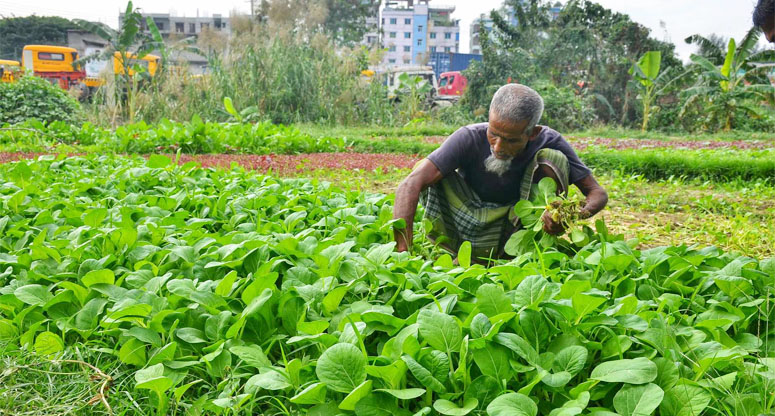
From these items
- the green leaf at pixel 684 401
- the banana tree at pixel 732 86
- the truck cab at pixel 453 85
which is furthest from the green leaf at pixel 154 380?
the truck cab at pixel 453 85

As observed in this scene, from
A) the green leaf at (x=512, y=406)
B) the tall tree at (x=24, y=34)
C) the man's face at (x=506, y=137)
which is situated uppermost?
the tall tree at (x=24, y=34)

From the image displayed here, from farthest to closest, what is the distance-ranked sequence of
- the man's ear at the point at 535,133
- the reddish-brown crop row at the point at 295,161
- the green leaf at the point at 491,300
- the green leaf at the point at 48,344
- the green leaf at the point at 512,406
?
the reddish-brown crop row at the point at 295,161
the man's ear at the point at 535,133
the green leaf at the point at 48,344
the green leaf at the point at 491,300
the green leaf at the point at 512,406

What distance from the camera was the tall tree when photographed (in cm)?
4116

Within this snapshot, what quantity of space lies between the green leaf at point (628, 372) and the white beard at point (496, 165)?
5.22 feet

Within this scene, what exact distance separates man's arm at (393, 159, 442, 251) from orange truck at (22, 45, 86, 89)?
29.1 m

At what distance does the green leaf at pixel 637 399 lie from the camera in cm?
126

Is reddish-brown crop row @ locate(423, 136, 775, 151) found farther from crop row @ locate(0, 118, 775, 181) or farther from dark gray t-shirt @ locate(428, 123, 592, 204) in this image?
dark gray t-shirt @ locate(428, 123, 592, 204)

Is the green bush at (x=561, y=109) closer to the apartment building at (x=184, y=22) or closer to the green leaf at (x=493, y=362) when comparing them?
the green leaf at (x=493, y=362)

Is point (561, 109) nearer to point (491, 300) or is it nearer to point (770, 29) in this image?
point (770, 29)

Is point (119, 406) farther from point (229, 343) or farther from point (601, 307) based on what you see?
point (601, 307)

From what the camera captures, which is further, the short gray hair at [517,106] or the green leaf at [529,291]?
the short gray hair at [517,106]

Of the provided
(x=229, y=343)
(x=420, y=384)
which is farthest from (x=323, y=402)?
(x=229, y=343)

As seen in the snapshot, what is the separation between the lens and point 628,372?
1.33 m

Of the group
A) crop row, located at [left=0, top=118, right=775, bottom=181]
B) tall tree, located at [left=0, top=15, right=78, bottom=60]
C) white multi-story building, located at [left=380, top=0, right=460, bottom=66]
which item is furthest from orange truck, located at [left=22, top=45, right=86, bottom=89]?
white multi-story building, located at [left=380, top=0, right=460, bottom=66]
